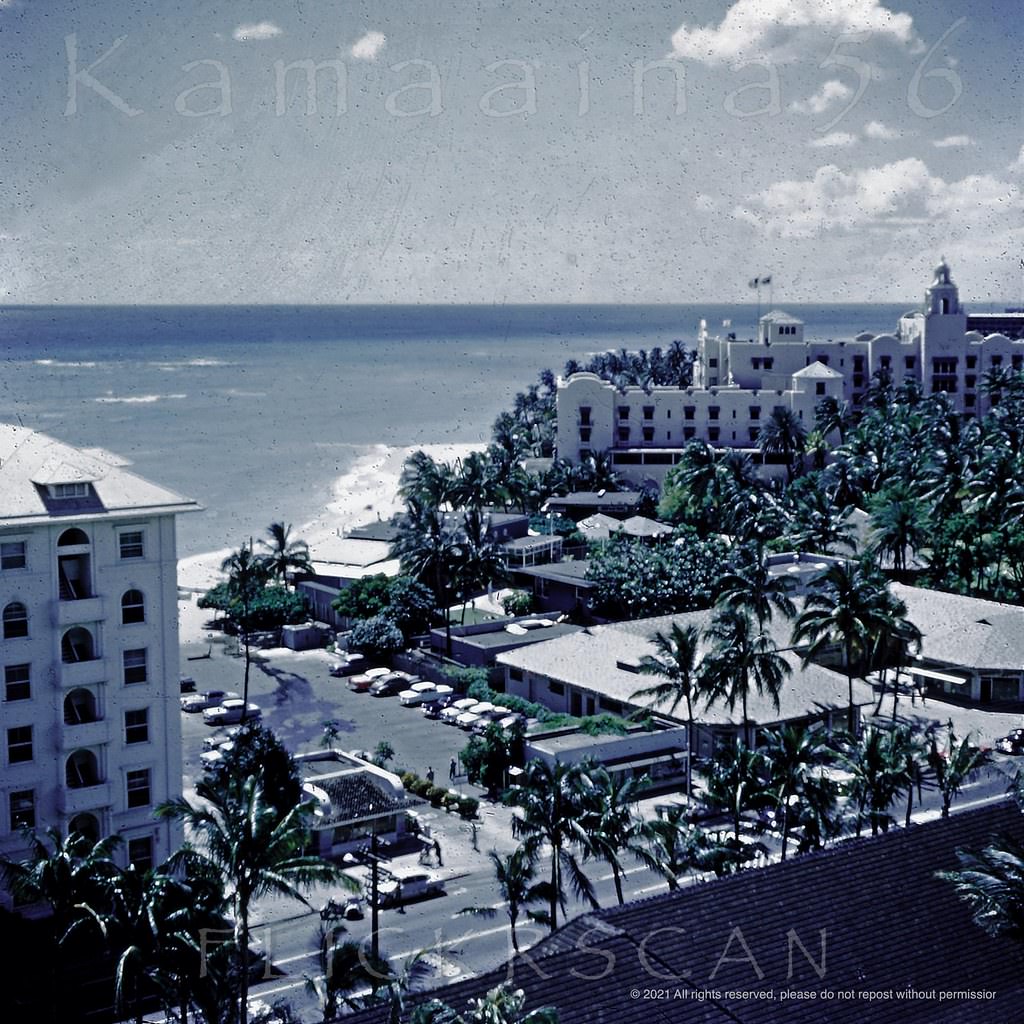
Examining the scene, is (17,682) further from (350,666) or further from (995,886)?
(350,666)

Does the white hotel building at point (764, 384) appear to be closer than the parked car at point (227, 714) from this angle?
No

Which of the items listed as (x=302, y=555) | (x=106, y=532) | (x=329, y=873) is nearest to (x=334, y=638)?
(x=302, y=555)

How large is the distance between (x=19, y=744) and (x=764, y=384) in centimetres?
7648

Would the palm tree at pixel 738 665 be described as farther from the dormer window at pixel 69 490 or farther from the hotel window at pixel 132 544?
the dormer window at pixel 69 490

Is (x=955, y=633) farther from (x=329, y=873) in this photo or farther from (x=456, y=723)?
(x=329, y=873)

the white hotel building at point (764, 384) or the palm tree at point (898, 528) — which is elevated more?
the white hotel building at point (764, 384)

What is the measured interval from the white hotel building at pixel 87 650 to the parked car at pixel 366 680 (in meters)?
20.5

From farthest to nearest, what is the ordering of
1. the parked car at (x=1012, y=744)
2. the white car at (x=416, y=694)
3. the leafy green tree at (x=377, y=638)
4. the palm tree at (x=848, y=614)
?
the leafy green tree at (x=377, y=638)
the white car at (x=416, y=694)
the parked car at (x=1012, y=744)
the palm tree at (x=848, y=614)

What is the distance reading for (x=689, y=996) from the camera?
2164 cm

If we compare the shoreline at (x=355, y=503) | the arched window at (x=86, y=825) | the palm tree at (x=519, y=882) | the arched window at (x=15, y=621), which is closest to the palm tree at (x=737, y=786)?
the palm tree at (x=519, y=882)

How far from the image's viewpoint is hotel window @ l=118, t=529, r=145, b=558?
34562mm

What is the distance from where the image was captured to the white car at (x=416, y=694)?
53906 mm

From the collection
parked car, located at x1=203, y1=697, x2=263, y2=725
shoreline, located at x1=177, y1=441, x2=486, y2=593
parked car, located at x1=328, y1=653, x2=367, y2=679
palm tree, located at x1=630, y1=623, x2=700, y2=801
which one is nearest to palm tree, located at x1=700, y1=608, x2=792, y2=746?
palm tree, located at x1=630, y1=623, x2=700, y2=801

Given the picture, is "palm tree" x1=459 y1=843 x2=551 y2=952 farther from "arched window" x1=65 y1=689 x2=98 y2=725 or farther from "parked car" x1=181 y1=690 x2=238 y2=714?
"parked car" x1=181 y1=690 x2=238 y2=714
